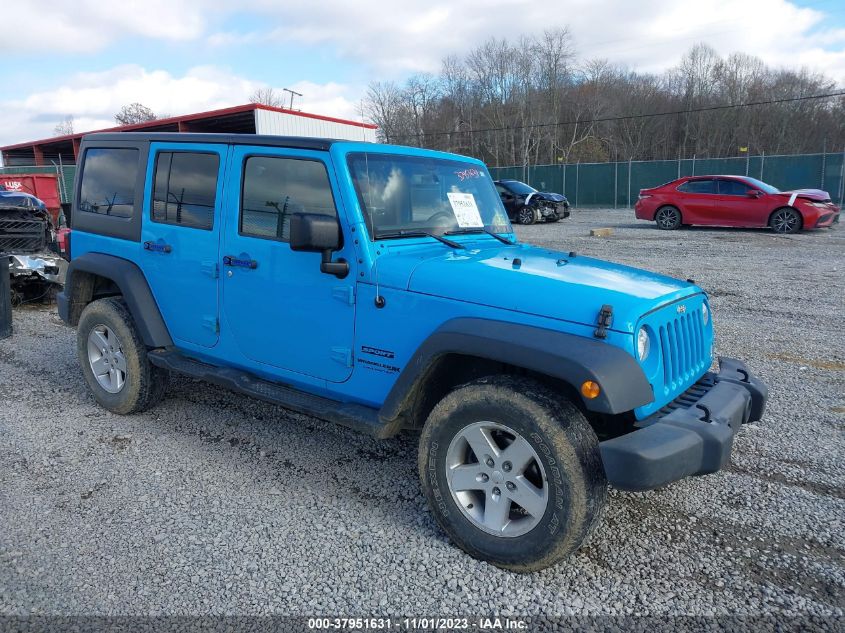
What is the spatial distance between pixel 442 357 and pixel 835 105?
179 ft

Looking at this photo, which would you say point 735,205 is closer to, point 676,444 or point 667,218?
point 667,218

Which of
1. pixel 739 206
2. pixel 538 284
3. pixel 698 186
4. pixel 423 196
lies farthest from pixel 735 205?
pixel 538 284

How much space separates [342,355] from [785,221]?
16613mm

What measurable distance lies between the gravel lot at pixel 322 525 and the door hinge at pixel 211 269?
118 cm

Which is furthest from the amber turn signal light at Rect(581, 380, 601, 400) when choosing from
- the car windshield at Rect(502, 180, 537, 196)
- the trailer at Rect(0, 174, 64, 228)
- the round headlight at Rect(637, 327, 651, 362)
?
the car windshield at Rect(502, 180, 537, 196)

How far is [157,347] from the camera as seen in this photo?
4.49 metres

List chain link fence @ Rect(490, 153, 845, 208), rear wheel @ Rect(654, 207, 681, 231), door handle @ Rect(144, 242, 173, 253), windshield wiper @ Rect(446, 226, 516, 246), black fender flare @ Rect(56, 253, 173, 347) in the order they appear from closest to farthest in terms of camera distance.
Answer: windshield wiper @ Rect(446, 226, 516, 246) < door handle @ Rect(144, 242, 173, 253) < black fender flare @ Rect(56, 253, 173, 347) < rear wheel @ Rect(654, 207, 681, 231) < chain link fence @ Rect(490, 153, 845, 208)

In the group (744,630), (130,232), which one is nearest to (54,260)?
(130,232)

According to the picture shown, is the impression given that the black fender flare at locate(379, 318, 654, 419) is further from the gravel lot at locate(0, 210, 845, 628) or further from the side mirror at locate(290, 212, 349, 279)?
the gravel lot at locate(0, 210, 845, 628)

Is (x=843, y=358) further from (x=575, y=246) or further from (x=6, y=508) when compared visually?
(x=575, y=246)

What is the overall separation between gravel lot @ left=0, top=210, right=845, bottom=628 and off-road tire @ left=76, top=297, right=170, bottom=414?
0.14 meters

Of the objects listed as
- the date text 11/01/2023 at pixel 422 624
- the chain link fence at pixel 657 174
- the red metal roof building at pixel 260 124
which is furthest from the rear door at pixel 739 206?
the date text 11/01/2023 at pixel 422 624

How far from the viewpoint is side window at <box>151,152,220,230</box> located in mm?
4094

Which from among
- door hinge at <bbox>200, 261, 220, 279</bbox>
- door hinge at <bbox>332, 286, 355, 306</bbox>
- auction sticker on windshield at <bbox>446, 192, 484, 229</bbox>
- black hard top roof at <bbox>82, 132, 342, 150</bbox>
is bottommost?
door hinge at <bbox>332, 286, 355, 306</bbox>
